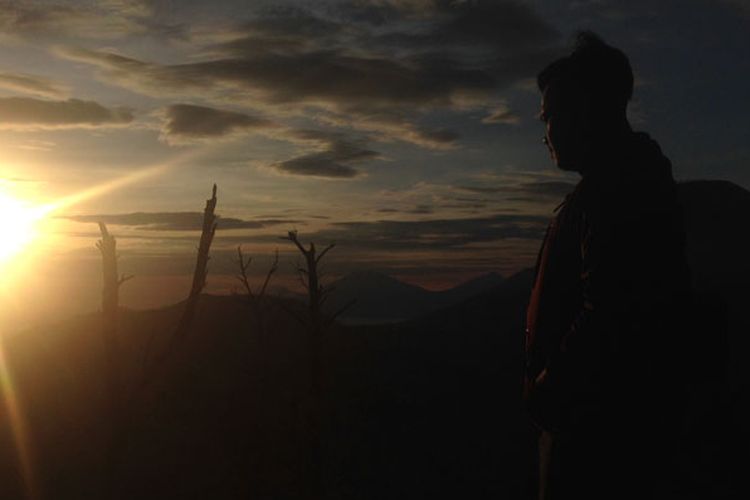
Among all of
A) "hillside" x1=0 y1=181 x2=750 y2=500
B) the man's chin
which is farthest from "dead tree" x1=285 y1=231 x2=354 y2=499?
the man's chin

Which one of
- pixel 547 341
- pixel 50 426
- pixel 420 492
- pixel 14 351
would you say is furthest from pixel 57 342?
pixel 547 341

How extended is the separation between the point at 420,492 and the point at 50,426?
18432mm

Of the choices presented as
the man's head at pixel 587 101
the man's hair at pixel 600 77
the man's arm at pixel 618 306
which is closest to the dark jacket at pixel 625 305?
the man's arm at pixel 618 306

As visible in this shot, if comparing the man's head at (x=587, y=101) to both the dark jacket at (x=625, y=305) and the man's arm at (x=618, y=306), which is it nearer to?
the dark jacket at (x=625, y=305)

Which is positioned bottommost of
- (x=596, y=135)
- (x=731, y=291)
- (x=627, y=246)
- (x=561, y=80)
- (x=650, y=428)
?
(x=731, y=291)

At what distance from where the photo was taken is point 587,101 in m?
2.98

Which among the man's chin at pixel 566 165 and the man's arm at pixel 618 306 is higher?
the man's chin at pixel 566 165

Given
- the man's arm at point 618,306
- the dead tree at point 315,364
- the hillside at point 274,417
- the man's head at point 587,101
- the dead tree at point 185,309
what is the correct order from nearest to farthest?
the man's arm at point 618,306 → the man's head at point 587,101 → the dead tree at point 185,309 → the dead tree at point 315,364 → the hillside at point 274,417

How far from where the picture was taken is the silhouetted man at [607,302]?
8.21 ft

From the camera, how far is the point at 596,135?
295cm

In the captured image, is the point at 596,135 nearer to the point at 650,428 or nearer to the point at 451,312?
the point at 650,428

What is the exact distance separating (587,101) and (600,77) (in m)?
0.12

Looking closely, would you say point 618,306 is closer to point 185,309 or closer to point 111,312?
point 185,309

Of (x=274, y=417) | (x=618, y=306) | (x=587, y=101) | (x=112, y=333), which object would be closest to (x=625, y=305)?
(x=618, y=306)
